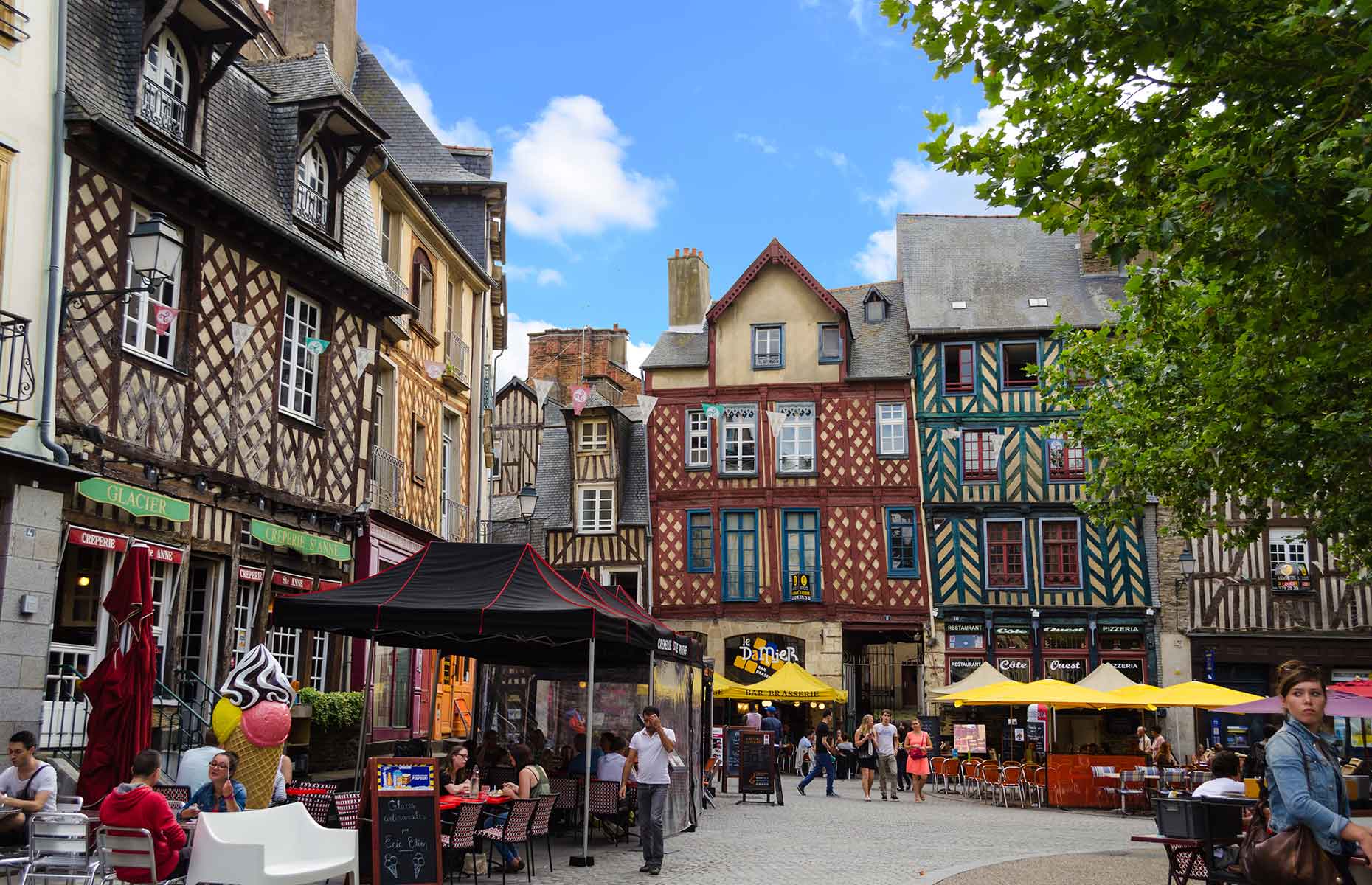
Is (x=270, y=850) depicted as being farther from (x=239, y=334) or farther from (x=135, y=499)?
(x=239, y=334)

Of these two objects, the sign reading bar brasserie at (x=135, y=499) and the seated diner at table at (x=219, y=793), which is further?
the sign reading bar brasserie at (x=135, y=499)

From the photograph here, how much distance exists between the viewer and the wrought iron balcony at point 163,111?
11594 mm

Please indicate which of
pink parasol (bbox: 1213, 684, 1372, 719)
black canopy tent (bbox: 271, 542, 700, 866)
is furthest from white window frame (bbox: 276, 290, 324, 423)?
pink parasol (bbox: 1213, 684, 1372, 719)

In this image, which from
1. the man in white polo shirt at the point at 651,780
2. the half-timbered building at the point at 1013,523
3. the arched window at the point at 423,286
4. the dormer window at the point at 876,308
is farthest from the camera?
the dormer window at the point at 876,308

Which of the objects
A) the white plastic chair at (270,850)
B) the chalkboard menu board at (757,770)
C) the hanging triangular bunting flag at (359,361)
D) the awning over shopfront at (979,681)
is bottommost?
the chalkboard menu board at (757,770)

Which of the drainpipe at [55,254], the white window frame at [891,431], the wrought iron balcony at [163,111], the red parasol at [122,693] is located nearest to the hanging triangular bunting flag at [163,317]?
the drainpipe at [55,254]

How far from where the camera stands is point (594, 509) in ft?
100

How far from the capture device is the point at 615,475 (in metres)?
30.2

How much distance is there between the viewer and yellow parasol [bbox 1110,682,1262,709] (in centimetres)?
1959

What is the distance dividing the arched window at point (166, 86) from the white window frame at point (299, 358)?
8.14 ft

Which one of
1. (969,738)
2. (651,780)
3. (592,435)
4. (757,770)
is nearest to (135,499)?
(651,780)

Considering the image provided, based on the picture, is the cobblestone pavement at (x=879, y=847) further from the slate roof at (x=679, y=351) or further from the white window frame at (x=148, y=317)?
the slate roof at (x=679, y=351)

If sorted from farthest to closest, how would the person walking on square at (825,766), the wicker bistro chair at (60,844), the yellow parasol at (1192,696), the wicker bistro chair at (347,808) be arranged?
the person walking on square at (825,766)
the yellow parasol at (1192,696)
the wicker bistro chair at (347,808)
the wicker bistro chair at (60,844)

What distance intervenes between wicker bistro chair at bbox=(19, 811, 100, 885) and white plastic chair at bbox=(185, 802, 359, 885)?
0.72 m
